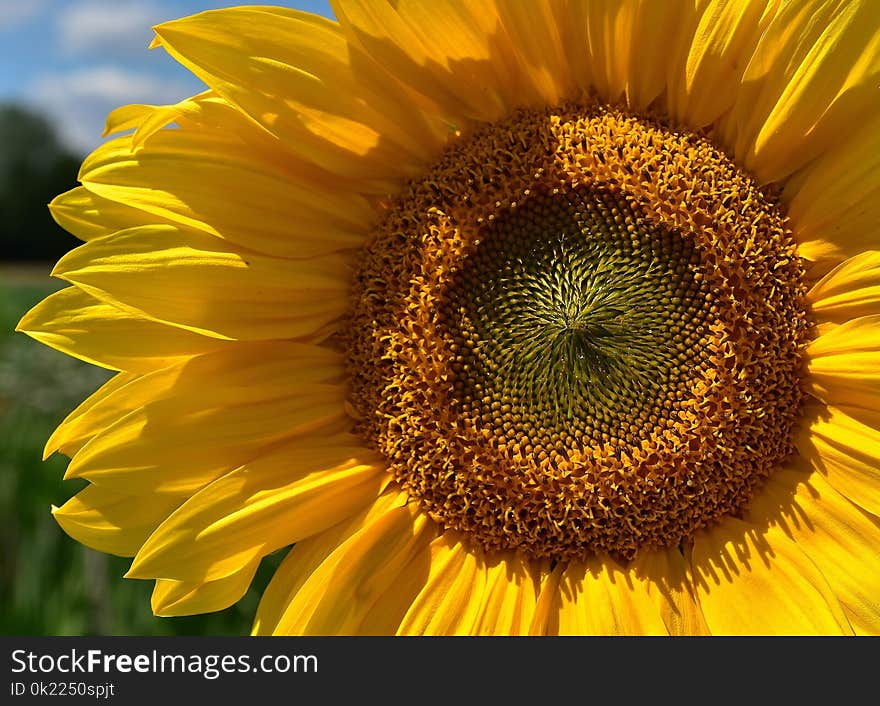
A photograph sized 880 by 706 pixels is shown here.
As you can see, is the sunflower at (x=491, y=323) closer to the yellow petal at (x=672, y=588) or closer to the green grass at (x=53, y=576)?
the yellow petal at (x=672, y=588)

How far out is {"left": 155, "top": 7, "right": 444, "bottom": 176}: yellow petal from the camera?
5.23 ft

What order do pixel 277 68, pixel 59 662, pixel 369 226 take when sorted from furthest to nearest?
pixel 369 226 < pixel 59 662 < pixel 277 68

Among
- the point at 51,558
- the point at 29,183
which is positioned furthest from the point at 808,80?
the point at 29,183

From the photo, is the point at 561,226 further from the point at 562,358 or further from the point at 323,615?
the point at 323,615

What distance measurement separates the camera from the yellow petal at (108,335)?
5.62ft

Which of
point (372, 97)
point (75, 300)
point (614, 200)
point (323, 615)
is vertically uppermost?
point (372, 97)


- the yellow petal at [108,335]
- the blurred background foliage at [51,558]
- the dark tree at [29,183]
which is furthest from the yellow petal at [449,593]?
the dark tree at [29,183]

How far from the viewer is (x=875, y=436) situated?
1532 millimetres

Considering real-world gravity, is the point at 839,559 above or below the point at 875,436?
below

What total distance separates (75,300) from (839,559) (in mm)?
1567

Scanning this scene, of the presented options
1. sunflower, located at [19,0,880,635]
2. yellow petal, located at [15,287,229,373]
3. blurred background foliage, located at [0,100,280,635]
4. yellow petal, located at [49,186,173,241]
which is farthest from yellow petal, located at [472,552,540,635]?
blurred background foliage, located at [0,100,280,635]

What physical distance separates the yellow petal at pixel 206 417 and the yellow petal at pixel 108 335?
3cm

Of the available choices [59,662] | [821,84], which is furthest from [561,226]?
[59,662]

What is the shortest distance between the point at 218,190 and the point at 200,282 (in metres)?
0.19
